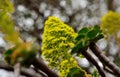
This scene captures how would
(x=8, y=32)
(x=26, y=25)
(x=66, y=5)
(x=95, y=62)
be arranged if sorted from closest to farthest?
(x=8, y=32)
(x=95, y=62)
(x=26, y=25)
(x=66, y=5)

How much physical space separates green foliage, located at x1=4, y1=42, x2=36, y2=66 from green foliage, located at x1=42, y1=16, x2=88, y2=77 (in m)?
0.17

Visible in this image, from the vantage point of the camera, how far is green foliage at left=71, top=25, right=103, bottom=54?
1.59ft

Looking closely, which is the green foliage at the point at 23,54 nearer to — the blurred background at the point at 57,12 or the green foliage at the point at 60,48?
the green foliage at the point at 60,48

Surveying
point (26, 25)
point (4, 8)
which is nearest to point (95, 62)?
point (4, 8)

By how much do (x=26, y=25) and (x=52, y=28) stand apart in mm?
4609

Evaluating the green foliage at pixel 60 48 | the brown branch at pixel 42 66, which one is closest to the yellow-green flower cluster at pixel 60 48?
the green foliage at pixel 60 48

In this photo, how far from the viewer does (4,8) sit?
16.4 inches

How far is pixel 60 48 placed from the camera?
21.5 inches

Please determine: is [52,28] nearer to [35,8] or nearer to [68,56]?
[68,56]

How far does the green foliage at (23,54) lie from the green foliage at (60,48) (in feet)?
0.56

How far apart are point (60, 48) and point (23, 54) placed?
19cm

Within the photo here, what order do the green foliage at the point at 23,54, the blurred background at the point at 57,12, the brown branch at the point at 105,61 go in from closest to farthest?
the green foliage at the point at 23,54
the brown branch at the point at 105,61
the blurred background at the point at 57,12

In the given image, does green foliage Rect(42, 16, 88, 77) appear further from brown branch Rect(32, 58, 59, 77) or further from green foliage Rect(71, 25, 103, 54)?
brown branch Rect(32, 58, 59, 77)

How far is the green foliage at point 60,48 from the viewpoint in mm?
544
